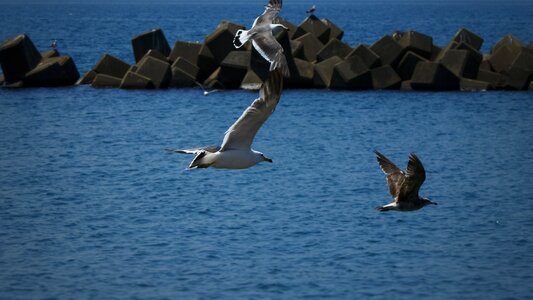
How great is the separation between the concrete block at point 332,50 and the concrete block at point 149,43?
18.4 ft

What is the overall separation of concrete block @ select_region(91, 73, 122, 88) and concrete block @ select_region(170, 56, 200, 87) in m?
1.98

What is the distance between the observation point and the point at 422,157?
91.1ft

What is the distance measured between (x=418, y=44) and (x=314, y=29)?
14.8 feet

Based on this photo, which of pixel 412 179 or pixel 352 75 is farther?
pixel 352 75

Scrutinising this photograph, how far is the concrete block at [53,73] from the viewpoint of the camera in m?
38.7

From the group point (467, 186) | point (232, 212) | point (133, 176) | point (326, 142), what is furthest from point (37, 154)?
point (467, 186)

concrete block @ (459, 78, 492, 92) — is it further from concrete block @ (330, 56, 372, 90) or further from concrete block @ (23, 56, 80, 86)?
concrete block @ (23, 56, 80, 86)

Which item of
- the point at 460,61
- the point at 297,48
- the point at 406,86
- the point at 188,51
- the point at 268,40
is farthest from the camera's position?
the point at 188,51

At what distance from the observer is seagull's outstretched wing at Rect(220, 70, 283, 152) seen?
12.5 metres

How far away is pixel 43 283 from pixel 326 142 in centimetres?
1490

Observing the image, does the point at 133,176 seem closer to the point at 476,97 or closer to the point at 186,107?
the point at 186,107

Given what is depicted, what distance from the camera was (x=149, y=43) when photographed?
1507 inches

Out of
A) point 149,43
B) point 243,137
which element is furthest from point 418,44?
point 243,137

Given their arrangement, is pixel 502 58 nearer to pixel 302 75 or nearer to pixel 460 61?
pixel 460 61
